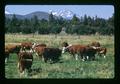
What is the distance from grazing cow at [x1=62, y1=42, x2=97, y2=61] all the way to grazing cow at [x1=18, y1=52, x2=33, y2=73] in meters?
0.23

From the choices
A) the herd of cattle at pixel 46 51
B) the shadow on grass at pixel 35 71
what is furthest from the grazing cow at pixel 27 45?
the shadow on grass at pixel 35 71

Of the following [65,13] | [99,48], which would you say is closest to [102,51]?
[99,48]

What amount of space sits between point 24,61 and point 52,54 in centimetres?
19

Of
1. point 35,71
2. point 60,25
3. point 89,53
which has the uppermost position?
point 60,25

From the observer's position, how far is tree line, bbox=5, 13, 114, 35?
1.37 meters

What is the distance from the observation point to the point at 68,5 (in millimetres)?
1365

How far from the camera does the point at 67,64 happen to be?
137 cm

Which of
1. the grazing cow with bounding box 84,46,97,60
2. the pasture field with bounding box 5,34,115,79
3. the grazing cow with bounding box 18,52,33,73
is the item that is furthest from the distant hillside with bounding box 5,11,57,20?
the grazing cow with bounding box 84,46,97,60

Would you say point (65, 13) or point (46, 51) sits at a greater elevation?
point (65, 13)

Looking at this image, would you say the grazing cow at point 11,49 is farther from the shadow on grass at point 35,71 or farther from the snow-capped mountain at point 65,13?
the snow-capped mountain at point 65,13

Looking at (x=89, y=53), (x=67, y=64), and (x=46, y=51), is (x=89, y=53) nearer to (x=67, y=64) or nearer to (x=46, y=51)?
(x=67, y=64)

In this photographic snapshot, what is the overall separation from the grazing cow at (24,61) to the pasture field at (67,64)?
0.03 metres

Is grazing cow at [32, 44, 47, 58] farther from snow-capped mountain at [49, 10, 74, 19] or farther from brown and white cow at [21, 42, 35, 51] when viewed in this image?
snow-capped mountain at [49, 10, 74, 19]
